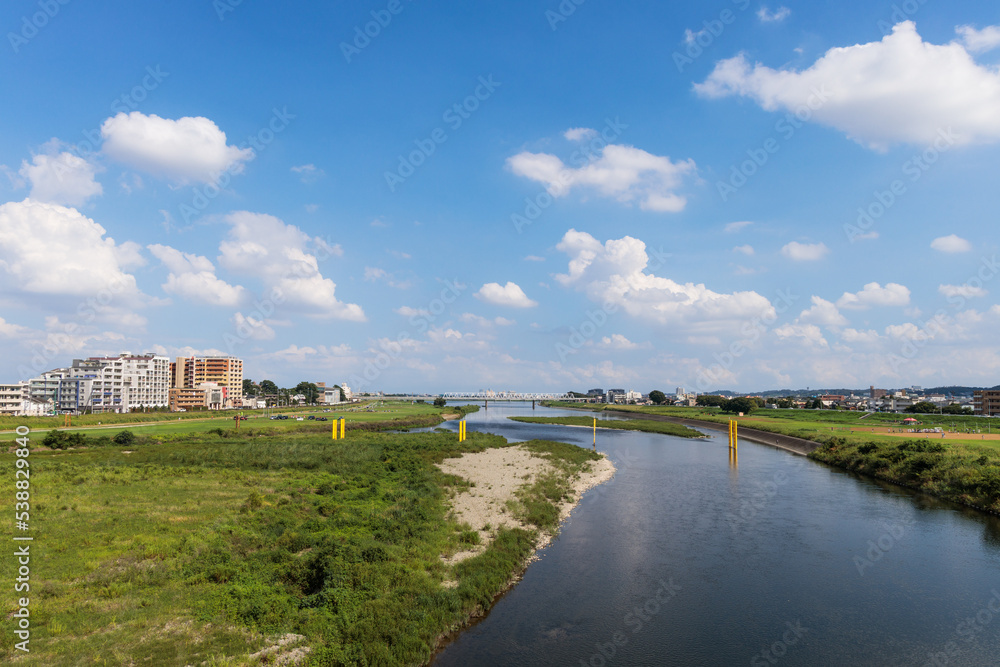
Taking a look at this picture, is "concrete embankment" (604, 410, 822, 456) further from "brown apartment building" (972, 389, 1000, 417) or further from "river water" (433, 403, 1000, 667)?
"brown apartment building" (972, 389, 1000, 417)

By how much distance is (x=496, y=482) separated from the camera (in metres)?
38.7

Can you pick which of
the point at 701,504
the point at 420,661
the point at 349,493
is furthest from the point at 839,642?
the point at 349,493

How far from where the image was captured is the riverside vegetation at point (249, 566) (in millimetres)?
13656

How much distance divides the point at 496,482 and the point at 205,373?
18318 centimetres

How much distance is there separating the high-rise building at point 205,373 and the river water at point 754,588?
183 metres

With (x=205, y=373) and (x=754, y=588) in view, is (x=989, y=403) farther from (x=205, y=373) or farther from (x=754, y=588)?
(x=205, y=373)

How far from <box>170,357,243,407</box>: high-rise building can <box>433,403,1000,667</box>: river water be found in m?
183

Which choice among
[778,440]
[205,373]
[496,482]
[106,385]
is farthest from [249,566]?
[205,373]

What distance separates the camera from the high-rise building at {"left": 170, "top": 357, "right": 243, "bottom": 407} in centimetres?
18462

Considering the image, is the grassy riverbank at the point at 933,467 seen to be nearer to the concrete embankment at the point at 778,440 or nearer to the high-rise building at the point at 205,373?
the concrete embankment at the point at 778,440

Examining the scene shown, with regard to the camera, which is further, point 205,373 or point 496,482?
point 205,373

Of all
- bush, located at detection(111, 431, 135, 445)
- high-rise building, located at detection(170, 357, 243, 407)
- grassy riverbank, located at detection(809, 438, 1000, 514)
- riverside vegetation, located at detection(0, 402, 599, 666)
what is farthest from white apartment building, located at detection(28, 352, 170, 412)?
grassy riverbank, located at detection(809, 438, 1000, 514)

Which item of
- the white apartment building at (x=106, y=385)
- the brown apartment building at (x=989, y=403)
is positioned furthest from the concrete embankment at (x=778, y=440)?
the white apartment building at (x=106, y=385)

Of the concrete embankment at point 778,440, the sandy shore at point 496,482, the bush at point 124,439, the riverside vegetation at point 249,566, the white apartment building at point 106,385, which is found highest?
the white apartment building at point 106,385
